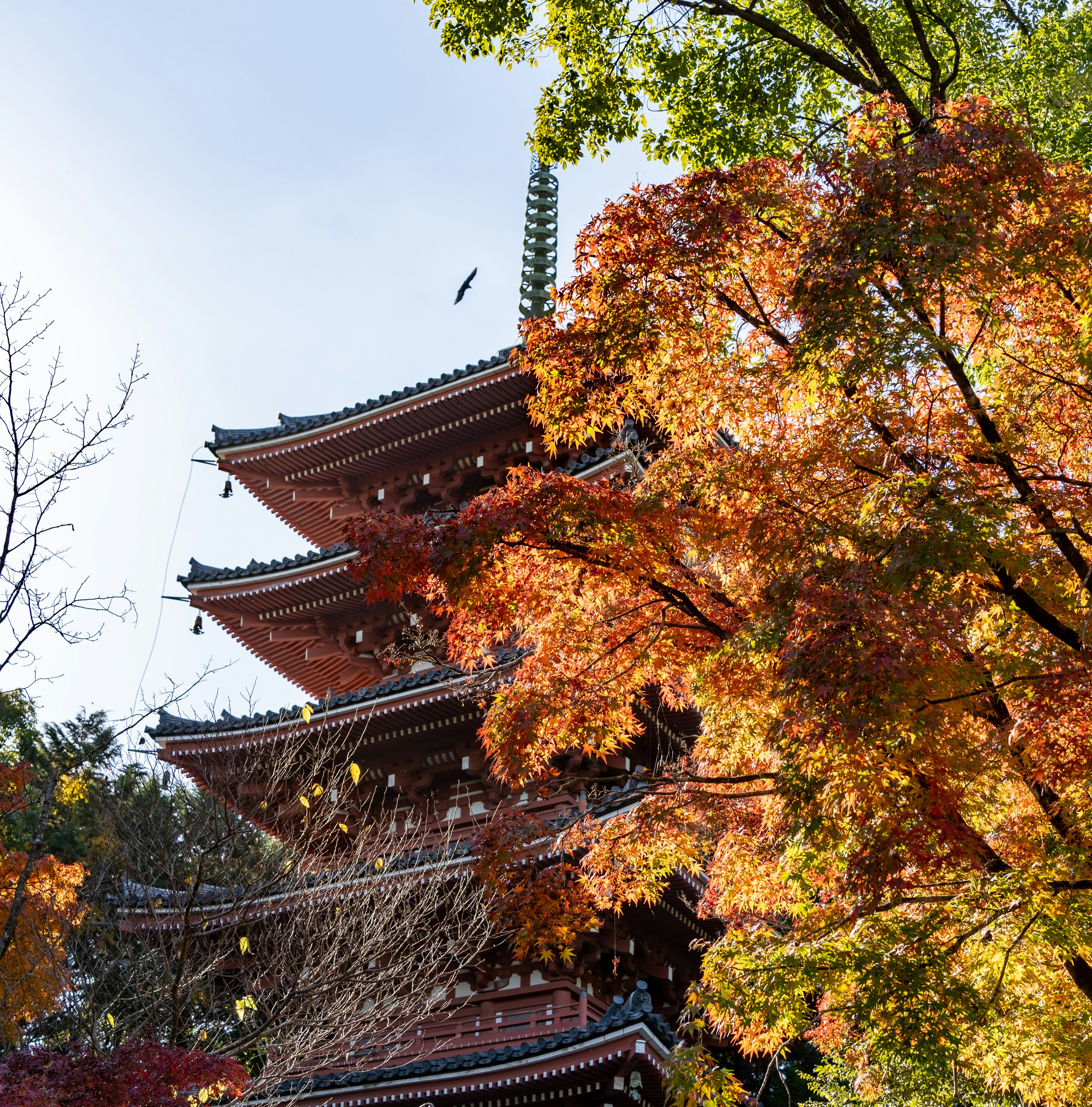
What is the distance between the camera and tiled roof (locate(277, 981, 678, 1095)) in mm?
10094

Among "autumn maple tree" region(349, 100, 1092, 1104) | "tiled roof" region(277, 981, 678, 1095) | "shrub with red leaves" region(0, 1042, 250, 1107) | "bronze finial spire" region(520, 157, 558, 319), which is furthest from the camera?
"bronze finial spire" region(520, 157, 558, 319)

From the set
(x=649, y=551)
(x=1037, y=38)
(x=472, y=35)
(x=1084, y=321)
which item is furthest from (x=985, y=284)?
(x=1037, y=38)

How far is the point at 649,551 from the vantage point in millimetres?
7004

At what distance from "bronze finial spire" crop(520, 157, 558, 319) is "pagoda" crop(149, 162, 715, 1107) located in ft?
19.4

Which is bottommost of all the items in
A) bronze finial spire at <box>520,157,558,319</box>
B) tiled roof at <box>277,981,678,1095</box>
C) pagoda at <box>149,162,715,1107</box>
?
tiled roof at <box>277,981,678,1095</box>

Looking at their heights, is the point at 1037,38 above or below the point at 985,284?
above

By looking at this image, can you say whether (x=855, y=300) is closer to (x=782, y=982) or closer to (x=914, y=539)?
(x=914, y=539)

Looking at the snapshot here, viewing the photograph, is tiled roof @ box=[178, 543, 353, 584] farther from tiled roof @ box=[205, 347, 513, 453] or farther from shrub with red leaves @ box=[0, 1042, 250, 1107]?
shrub with red leaves @ box=[0, 1042, 250, 1107]

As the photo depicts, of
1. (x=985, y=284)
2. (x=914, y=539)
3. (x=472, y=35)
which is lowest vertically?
(x=914, y=539)

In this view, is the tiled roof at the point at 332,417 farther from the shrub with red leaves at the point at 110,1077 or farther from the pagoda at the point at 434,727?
the shrub with red leaves at the point at 110,1077

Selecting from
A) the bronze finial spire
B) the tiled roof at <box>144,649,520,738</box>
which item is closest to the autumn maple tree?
the tiled roof at <box>144,649,520,738</box>

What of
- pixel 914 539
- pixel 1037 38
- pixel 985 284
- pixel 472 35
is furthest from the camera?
pixel 1037 38

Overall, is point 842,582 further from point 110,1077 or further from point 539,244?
point 539,244

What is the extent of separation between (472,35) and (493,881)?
7254mm
